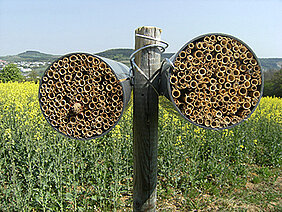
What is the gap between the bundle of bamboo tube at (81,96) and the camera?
1192 mm

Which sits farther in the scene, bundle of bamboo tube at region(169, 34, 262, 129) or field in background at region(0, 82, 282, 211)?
field in background at region(0, 82, 282, 211)

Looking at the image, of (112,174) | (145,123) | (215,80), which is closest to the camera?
(215,80)

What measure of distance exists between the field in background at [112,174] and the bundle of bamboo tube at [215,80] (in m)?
2.72

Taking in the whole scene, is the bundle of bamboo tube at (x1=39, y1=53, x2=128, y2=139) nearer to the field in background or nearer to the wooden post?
the wooden post

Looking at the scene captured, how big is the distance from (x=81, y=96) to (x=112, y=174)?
9.49ft

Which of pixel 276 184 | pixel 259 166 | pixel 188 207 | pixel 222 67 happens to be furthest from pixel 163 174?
pixel 222 67

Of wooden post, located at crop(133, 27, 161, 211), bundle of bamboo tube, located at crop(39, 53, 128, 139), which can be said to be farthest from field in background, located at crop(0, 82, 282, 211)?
bundle of bamboo tube, located at crop(39, 53, 128, 139)

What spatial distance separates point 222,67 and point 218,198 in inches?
150

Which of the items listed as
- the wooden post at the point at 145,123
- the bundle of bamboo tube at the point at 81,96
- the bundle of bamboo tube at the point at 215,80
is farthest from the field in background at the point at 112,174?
the bundle of bamboo tube at the point at 215,80

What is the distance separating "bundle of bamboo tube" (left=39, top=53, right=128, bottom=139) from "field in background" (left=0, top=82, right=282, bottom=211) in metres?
2.38

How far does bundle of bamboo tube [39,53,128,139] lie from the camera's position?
119 cm

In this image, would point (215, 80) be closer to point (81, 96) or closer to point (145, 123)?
point (145, 123)

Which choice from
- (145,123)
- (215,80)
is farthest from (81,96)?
(215,80)

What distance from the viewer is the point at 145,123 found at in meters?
1.50
